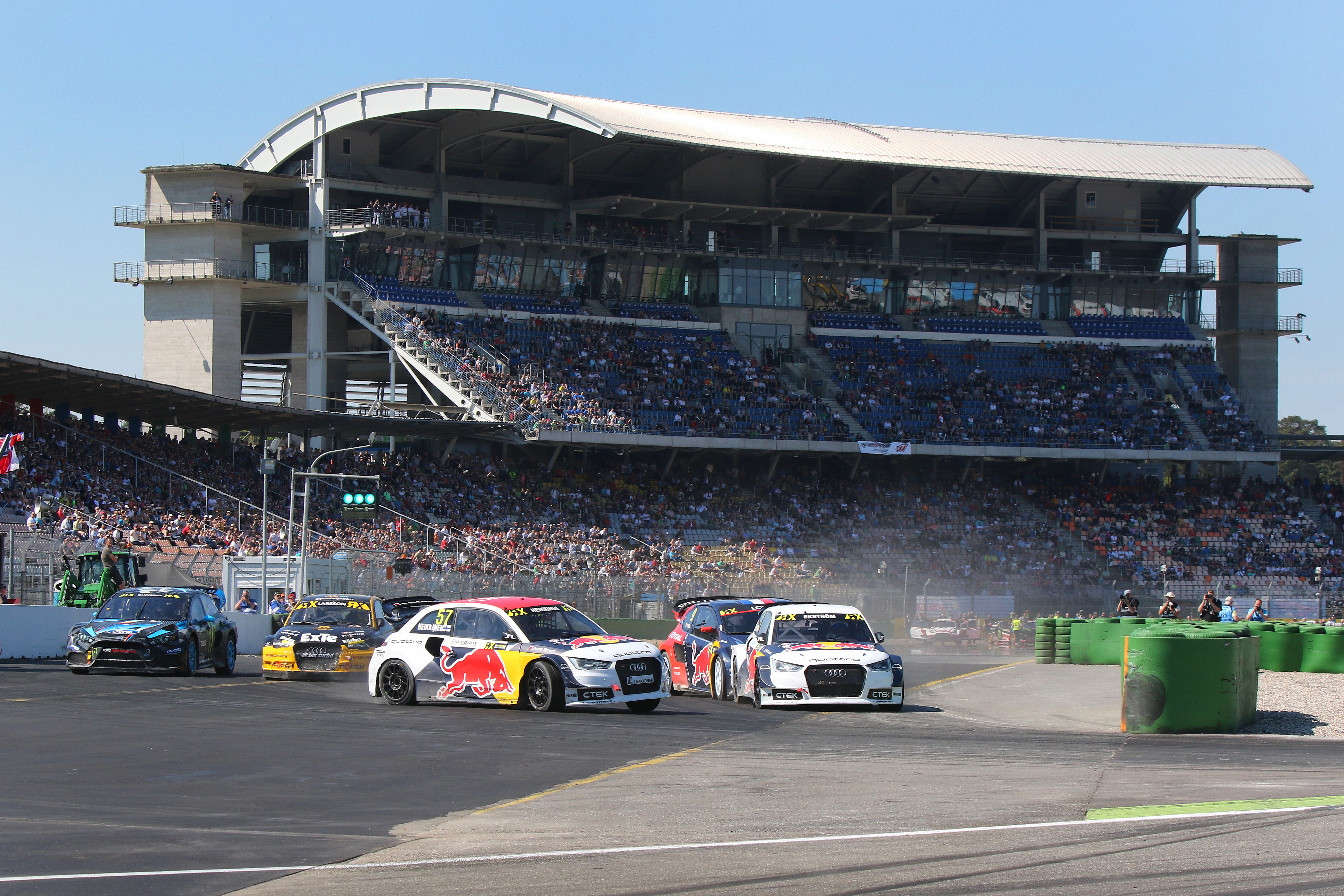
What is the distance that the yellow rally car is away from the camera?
24.5 meters

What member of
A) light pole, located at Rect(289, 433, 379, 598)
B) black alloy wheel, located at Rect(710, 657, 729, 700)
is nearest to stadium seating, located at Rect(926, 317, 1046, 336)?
light pole, located at Rect(289, 433, 379, 598)

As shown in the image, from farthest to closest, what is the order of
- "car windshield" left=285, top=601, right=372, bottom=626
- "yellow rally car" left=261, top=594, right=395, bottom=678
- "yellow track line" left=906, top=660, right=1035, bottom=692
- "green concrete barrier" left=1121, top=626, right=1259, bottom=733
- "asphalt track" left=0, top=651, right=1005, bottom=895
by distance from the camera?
"car windshield" left=285, top=601, right=372, bottom=626 → "yellow track line" left=906, top=660, right=1035, bottom=692 → "yellow rally car" left=261, top=594, right=395, bottom=678 → "green concrete barrier" left=1121, top=626, right=1259, bottom=733 → "asphalt track" left=0, top=651, right=1005, bottom=895

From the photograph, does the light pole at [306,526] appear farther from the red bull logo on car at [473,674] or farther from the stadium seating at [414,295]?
the stadium seating at [414,295]

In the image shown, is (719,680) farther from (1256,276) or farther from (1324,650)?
(1256,276)

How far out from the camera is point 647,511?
52.5m

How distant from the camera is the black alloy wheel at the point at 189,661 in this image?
24.0 m

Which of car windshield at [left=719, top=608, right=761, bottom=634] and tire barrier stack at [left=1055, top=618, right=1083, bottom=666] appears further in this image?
tire barrier stack at [left=1055, top=618, right=1083, bottom=666]

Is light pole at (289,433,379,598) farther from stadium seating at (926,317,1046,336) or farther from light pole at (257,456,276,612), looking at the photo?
stadium seating at (926,317,1046,336)

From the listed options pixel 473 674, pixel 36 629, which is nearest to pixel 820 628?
pixel 473 674

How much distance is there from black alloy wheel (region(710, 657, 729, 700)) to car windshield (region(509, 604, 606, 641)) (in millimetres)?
2355

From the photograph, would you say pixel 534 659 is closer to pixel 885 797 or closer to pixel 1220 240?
pixel 885 797

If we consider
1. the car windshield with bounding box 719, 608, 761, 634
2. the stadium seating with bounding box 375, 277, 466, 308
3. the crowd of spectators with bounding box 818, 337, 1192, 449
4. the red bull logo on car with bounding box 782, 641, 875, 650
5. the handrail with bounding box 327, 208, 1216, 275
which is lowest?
the red bull logo on car with bounding box 782, 641, 875, 650

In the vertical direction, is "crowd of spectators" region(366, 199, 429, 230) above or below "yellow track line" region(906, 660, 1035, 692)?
above

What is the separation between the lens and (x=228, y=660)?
25.4 metres
